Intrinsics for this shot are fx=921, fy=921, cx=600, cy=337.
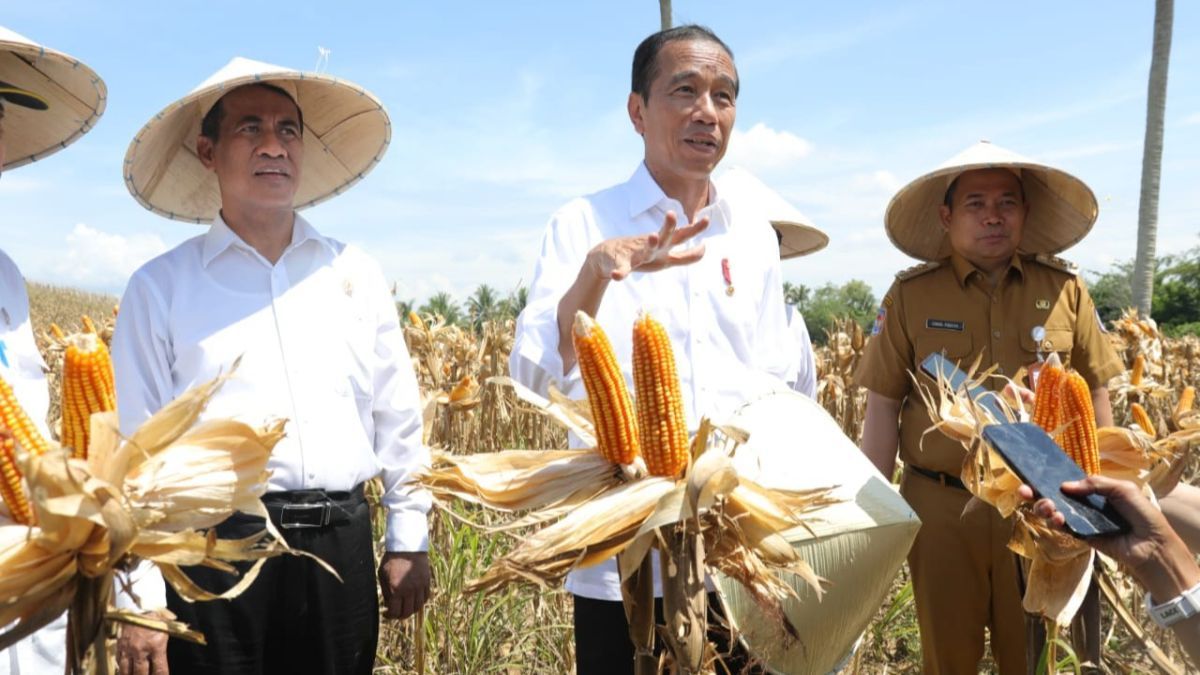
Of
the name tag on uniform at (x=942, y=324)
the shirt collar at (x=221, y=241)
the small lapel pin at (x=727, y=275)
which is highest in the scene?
the shirt collar at (x=221, y=241)

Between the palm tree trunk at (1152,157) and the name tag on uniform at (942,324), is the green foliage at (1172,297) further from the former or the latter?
the name tag on uniform at (942,324)

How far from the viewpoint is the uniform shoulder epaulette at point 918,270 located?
12.6 feet

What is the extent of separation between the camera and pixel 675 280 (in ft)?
8.80

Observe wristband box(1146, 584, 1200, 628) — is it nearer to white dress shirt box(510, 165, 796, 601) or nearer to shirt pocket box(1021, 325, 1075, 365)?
white dress shirt box(510, 165, 796, 601)

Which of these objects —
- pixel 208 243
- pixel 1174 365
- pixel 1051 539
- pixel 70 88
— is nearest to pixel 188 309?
pixel 208 243

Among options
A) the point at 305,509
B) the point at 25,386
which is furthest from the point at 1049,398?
the point at 25,386

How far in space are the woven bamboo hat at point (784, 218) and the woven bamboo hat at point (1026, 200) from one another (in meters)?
0.80

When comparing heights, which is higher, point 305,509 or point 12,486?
point 12,486

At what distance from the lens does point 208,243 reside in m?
2.81

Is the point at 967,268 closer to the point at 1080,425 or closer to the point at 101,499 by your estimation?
the point at 1080,425

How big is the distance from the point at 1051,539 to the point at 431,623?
112 inches

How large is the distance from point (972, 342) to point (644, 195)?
5.38 feet

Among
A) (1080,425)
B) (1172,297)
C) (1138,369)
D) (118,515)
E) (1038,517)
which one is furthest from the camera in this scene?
(1172,297)

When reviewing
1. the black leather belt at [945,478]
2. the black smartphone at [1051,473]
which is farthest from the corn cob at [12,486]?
the black leather belt at [945,478]
